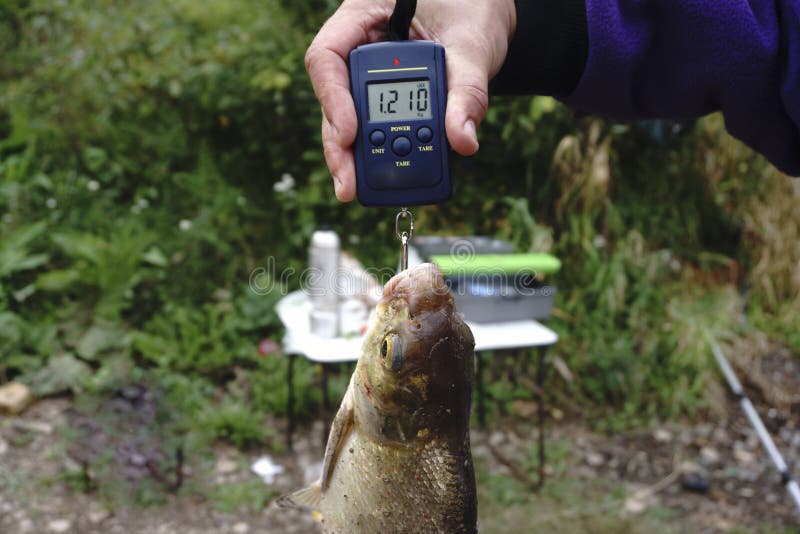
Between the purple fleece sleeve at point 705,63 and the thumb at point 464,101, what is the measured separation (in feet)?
1.53

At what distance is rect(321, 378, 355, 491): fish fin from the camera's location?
1.65m

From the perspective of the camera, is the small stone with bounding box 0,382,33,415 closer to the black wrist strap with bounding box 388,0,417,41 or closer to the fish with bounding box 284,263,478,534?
the fish with bounding box 284,263,478,534

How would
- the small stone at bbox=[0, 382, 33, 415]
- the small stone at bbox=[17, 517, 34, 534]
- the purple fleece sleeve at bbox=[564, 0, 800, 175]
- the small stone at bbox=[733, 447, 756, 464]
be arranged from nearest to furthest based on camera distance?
1. the purple fleece sleeve at bbox=[564, 0, 800, 175]
2. the small stone at bbox=[17, 517, 34, 534]
3. the small stone at bbox=[0, 382, 33, 415]
4. the small stone at bbox=[733, 447, 756, 464]

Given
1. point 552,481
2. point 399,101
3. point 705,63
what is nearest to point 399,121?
point 399,101

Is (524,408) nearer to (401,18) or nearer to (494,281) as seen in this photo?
(494,281)

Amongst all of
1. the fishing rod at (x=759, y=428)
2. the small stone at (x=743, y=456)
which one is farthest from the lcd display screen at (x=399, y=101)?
the small stone at (x=743, y=456)

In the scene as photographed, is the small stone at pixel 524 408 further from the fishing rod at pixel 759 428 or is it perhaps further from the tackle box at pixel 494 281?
the fishing rod at pixel 759 428

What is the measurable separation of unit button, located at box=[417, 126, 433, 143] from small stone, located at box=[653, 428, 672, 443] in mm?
4377

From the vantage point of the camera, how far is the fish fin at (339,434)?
64.8 inches

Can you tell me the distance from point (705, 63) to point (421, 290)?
0.99m

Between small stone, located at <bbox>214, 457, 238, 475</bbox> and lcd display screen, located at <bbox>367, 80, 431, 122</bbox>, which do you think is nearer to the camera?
lcd display screen, located at <bbox>367, 80, 431, 122</bbox>

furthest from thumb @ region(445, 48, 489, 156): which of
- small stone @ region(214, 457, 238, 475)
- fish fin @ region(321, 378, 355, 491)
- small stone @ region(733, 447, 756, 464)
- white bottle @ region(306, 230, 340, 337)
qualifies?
small stone @ region(733, 447, 756, 464)

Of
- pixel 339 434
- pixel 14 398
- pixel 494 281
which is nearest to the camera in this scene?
pixel 339 434

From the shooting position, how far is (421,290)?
1.52m
